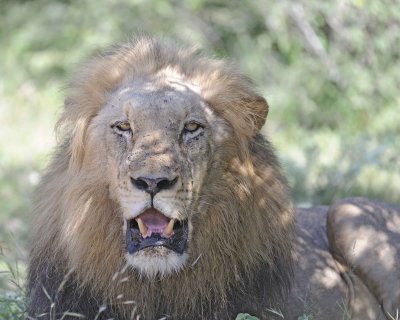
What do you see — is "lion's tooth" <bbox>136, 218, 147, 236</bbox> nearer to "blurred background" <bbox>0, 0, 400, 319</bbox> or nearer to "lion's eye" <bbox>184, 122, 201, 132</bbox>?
"lion's eye" <bbox>184, 122, 201, 132</bbox>

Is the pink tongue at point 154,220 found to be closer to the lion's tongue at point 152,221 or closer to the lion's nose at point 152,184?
the lion's tongue at point 152,221

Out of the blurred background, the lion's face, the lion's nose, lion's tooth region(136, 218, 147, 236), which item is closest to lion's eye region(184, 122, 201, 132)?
the lion's face

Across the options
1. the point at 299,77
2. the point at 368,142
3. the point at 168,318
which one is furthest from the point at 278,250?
the point at 299,77

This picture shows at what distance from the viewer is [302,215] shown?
5.81m

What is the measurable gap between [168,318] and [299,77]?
7.19 meters

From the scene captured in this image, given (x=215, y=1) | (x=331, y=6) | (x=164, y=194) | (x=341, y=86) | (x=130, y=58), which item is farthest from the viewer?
(x=215, y=1)

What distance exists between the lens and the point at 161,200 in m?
3.91

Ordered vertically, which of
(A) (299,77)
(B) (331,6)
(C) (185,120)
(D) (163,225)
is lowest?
(A) (299,77)

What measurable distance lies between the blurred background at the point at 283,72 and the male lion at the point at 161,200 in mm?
3336

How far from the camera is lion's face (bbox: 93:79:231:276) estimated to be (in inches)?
156

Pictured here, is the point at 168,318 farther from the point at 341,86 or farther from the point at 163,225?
the point at 341,86

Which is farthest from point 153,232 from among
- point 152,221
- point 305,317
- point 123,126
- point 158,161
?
point 305,317

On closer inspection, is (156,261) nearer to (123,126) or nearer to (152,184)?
(152,184)

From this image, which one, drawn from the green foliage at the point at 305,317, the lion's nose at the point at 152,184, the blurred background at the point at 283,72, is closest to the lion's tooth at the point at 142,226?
the lion's nose at the point at 152,184
